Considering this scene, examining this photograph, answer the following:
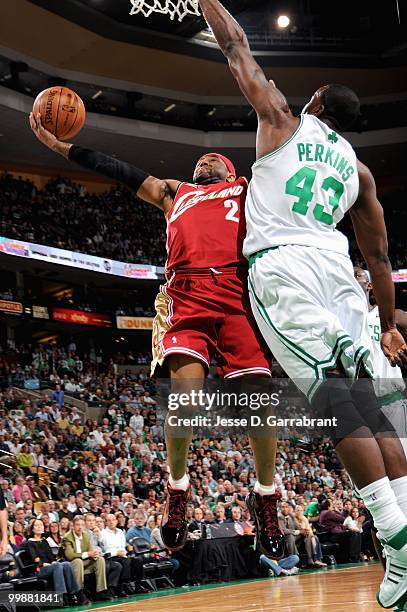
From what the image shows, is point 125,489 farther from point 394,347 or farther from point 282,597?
point 394,347

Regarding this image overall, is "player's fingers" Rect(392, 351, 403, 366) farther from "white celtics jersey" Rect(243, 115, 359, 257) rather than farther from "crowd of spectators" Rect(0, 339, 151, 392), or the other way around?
"crowd of spectators" Rect(0, 339, 151, 392)

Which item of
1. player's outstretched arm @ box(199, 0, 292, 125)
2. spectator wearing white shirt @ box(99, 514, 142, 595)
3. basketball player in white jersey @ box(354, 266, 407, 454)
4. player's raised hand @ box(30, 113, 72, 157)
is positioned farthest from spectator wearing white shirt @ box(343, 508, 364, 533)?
player's outstretched arm @ box(199, 0, 292, 125)

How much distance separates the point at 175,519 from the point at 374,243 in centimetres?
161

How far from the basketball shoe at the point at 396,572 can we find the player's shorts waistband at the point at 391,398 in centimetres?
162

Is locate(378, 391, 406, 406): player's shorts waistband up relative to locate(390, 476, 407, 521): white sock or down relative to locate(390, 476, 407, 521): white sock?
up

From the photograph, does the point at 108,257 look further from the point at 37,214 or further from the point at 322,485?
the point at 322,485

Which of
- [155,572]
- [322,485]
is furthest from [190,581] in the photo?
[322,485]

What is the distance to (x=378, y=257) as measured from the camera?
3672 mm

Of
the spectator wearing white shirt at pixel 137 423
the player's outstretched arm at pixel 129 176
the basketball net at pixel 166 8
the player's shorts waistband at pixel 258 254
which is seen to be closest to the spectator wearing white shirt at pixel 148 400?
the spectator wearing white shirt at pixel 137 423

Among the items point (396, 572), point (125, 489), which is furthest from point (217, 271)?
point (125, 489)

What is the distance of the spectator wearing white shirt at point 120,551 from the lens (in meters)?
10.1

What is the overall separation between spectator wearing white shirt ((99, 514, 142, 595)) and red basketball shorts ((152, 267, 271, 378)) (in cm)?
670

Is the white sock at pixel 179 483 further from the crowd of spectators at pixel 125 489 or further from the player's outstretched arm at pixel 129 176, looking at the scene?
the crowd of spectators at pixel 125 489

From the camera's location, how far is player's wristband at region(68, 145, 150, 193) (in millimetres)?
4277
